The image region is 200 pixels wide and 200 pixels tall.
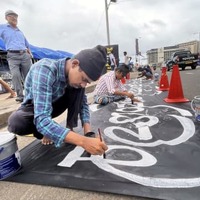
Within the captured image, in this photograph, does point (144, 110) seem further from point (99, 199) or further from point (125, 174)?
point (99, 199)

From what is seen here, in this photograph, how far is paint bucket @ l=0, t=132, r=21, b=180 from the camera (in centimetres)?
141

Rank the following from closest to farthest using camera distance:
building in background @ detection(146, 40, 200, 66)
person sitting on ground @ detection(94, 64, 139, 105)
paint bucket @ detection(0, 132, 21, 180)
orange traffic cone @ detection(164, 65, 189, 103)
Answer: paint bucket @ detection(0, 132, 21, 180)
orange traffic cone @ detection(164, 65, 189, 103)
person sitting on ground @ detection(94, 64, 139, 105)
building in background @ detection(146, 40, 200, 66)

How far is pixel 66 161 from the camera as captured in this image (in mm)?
1585

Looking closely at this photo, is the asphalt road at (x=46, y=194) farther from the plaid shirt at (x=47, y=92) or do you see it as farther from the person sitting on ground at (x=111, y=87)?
the person sitting on ground at (x=111, y=87)

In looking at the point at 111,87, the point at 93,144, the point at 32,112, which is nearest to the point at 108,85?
the point at 111,87

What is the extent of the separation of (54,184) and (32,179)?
18cm

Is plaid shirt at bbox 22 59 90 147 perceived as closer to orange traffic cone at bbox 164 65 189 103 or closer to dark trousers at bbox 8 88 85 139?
dark trousers at bbox 8 88 85 139

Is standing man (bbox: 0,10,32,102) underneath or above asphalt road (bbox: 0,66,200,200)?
above

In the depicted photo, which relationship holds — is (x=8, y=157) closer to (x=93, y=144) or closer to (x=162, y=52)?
(x=93, y=144)

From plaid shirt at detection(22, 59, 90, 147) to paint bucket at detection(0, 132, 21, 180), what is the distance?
0.25 meters

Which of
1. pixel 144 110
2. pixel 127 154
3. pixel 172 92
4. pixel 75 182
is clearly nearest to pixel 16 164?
pixel 75 182

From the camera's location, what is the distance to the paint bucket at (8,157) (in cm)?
141

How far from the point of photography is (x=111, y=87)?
12.3 ft

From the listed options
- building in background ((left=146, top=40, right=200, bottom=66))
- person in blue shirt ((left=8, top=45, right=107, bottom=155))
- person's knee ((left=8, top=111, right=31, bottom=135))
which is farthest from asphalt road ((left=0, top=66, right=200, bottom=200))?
building in background ((left=146, top=40, right=200, bottom=66))
